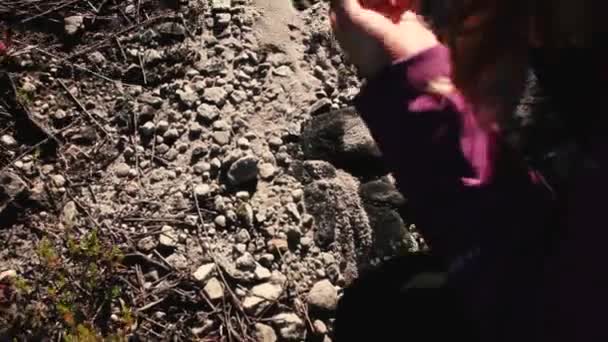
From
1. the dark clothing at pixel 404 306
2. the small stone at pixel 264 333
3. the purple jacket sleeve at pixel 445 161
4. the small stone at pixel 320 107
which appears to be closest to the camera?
the purple jacket sleeve at pixel 445 161

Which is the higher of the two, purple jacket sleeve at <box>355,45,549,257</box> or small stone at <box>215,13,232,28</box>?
purple jacket sleeve at <box>355,45,549,257</box>

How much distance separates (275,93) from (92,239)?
70cm

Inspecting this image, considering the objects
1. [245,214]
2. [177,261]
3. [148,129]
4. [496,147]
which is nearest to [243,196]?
[245,214]

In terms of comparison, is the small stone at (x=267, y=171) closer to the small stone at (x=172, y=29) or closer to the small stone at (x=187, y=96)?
the small stone at (x=187, y=96)

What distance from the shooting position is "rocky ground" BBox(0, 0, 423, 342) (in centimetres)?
180

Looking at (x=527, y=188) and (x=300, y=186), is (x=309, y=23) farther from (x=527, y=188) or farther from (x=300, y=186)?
(x=527, y=188)

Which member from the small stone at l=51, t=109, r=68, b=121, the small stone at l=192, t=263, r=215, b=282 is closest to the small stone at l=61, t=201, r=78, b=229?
the small stone at l=51, t=109, r=68, b=121

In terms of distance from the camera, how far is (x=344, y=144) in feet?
6.59

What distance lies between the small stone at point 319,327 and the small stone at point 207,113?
69cm

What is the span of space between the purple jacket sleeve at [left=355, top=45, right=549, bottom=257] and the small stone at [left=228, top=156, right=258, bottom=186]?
0.78m

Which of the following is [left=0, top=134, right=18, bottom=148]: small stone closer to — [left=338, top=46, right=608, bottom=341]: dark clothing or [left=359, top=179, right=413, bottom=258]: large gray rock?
[left=359, top=179, right=413, bottom=258]: large gray rock

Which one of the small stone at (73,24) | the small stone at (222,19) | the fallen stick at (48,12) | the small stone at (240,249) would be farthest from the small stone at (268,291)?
the fallen stick at (48,12)

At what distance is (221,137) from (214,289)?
0.47 metres

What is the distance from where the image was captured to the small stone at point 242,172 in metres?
1.97
